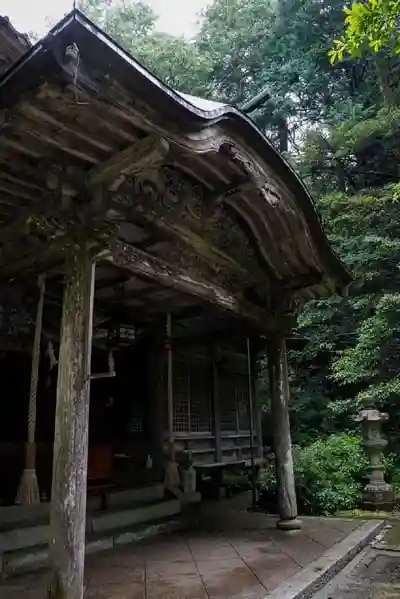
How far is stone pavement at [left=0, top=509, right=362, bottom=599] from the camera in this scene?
4066 millimetres

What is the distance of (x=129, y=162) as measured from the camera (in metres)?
3.61

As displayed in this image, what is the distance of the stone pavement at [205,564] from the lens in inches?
160

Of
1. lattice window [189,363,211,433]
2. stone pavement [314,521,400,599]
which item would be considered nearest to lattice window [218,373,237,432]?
lattice window [189,363,211,433]

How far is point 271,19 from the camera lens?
2242 centimetres

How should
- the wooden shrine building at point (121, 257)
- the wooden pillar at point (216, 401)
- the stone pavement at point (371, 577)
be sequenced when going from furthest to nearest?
the wooden pillar at point (216, 401), the stone pavement at point (371, 577), the wooden shrine building at point (121, 257)

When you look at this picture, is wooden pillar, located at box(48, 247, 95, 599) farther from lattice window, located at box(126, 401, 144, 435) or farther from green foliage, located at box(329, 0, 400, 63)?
lattice window, located at box(126, 401, 144, 435)

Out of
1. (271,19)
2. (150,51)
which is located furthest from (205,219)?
(271,19)

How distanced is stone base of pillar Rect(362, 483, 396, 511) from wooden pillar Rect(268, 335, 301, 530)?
11.1 feet

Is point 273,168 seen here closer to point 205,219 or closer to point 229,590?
point 205,219

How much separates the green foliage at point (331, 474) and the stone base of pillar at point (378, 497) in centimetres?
21

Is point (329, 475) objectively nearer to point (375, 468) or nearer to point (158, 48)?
point (375, 468)

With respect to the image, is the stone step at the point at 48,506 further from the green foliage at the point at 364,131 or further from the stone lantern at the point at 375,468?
the green foliage at the point at 364,131

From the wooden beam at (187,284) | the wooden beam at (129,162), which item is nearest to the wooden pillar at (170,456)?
the wooden beam at (187,284)

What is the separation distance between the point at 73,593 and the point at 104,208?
8.41 ft
